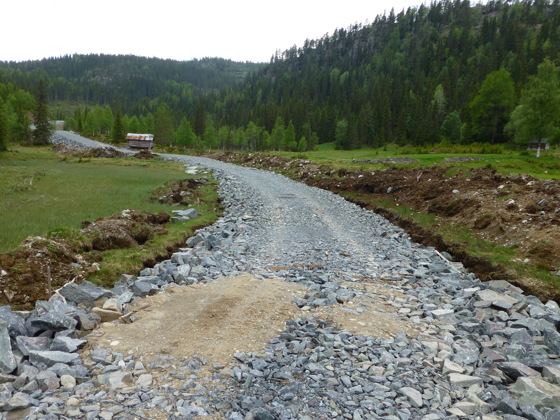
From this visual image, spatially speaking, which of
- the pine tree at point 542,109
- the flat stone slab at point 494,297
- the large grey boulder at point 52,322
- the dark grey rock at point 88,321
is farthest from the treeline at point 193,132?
the large grey boulder at point 52,322

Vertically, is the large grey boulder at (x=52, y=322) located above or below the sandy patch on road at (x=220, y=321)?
above

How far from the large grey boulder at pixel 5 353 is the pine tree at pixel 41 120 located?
11440 centimetres

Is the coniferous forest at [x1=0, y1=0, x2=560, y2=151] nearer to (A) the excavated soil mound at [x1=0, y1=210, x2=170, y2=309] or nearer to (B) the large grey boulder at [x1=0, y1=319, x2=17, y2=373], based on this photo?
(A) the excavated soil mound at [x1=0, y1=210, x2=170, y2=309]

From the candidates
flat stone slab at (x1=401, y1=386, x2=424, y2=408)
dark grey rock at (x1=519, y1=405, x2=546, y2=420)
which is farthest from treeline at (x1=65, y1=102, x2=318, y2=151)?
dark grey rock at (x1=519, y1=405, x2=546, y2=420)

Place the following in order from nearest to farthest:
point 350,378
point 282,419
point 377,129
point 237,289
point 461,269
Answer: point 282,419 < point 350,378 < point 237,289 < point 461,269 < point 377,129

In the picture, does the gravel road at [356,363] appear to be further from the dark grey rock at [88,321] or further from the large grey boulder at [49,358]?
the dark grey rock at [88,321]

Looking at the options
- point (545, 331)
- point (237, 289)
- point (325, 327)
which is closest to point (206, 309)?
point (237, 289)

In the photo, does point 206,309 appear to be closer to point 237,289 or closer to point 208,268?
point 237,289

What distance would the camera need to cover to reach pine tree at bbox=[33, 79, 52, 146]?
98375 mm

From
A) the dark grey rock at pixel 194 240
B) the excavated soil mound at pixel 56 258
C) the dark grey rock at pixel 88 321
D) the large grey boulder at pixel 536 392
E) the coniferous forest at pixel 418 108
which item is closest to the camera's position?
the large grey boulder at pixel 536 392

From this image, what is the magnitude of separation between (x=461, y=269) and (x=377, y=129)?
11569 cm

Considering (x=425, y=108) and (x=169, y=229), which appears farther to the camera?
(x=425, y=108)

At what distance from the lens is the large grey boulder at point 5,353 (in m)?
6.48

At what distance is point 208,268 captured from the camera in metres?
13.6
